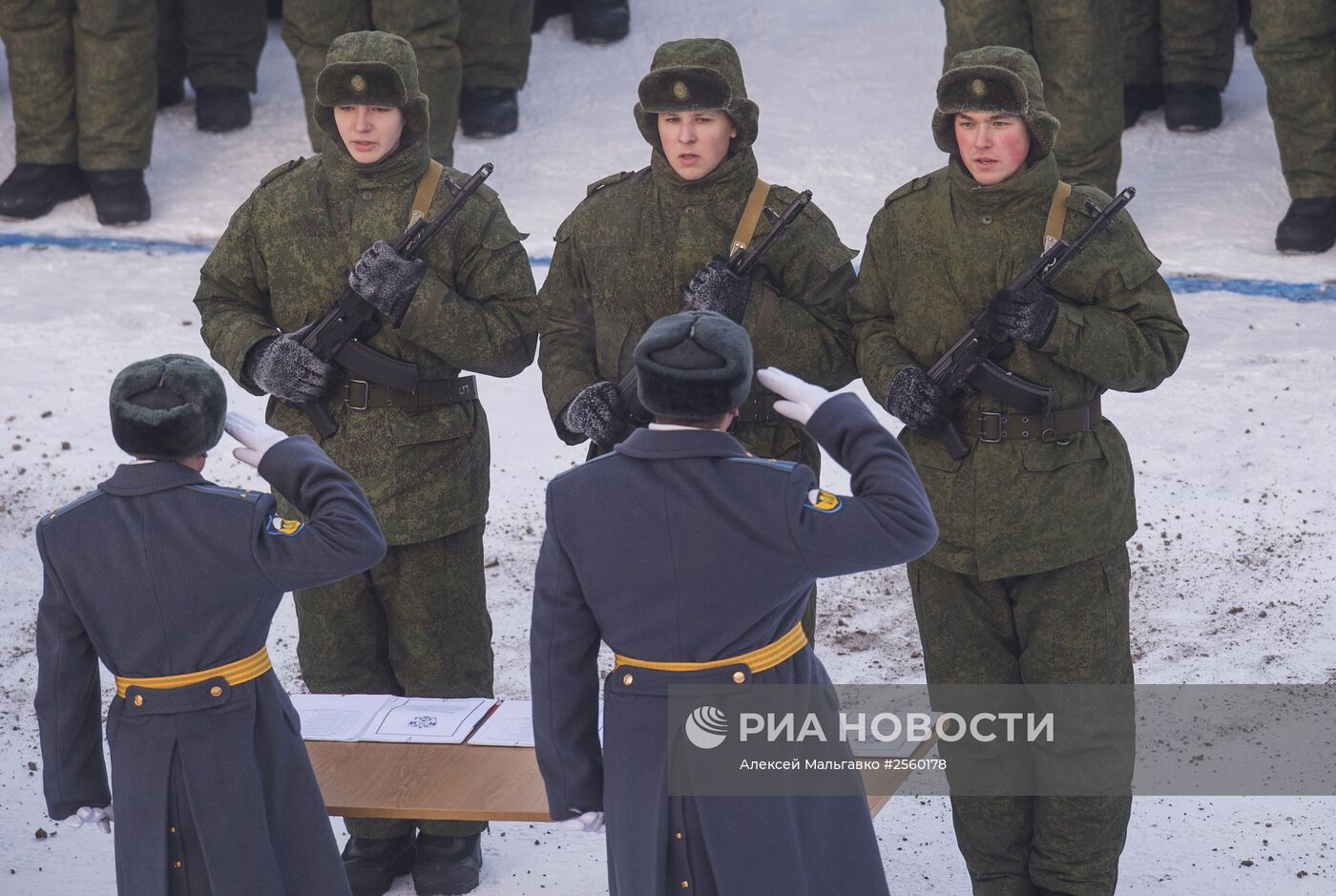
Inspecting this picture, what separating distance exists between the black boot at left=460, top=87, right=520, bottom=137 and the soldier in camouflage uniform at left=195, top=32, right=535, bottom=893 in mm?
4512

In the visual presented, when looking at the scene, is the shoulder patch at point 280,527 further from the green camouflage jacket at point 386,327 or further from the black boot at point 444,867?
the black boot at point 444,867

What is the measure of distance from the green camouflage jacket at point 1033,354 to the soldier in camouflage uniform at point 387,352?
3.11 feet

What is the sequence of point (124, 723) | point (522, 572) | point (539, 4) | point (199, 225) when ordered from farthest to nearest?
point (539, 4), point (199, 225), point (522, 572), point (124, 723)

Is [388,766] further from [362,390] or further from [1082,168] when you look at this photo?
[1082,168]

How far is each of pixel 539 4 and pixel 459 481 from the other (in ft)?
19.9

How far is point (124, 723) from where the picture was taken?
126 inches

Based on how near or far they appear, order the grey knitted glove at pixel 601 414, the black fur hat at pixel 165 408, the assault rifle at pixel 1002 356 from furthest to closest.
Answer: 1. the grey knitted glove at pixel 601 414
2. the assault rifle at pixel 1002 356
3. the black fur hat at pixel 165 408

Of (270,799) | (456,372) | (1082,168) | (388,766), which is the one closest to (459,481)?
(456,372)

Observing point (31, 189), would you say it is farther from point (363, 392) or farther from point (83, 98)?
point (363, 392)

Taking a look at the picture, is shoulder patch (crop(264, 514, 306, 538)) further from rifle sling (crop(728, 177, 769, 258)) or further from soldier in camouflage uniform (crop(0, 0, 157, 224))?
soldier in camouflage uniform (crop(0, 0, 157, 224))

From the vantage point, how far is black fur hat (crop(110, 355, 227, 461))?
10.1ft

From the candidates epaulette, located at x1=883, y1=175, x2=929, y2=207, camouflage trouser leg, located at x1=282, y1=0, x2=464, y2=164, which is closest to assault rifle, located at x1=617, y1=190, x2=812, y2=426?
epaulette, located at x1=883, y1=175, x2=929, y2=207

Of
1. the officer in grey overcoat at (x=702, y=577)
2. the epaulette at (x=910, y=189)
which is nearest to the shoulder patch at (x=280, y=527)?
the officer in grey overcoat at (x=702, y=577)

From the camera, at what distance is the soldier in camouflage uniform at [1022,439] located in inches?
147
